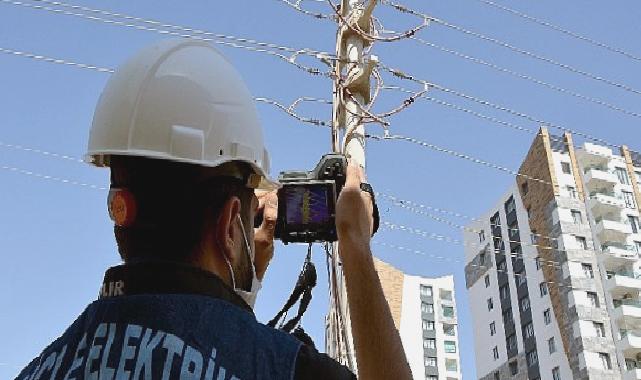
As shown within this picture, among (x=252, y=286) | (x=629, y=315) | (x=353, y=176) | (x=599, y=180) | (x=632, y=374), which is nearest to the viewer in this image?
(x=252, y=286)

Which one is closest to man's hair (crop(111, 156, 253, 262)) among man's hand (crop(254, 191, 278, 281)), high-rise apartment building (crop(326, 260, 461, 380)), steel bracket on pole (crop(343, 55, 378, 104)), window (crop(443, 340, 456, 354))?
man's hand (crop(254, 191, 278, 281))

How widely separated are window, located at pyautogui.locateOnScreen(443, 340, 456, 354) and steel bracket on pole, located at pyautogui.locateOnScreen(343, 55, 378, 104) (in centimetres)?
6274

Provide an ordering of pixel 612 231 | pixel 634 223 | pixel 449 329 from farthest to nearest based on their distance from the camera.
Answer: pixel 449 329, pixel 634 223, pixel 612 231

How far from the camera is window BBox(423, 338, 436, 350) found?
65.1 meters

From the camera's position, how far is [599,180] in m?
47.7

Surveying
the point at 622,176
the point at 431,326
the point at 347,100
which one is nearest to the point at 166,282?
the point at 347,100

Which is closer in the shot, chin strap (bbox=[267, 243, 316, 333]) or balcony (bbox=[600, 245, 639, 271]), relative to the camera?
chin strap (bbox=[267, 243, 316, 333])

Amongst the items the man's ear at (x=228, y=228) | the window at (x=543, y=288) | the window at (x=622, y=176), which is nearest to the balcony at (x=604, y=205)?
the window at (x=622, y=176)

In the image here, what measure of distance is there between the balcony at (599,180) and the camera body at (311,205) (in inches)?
1934

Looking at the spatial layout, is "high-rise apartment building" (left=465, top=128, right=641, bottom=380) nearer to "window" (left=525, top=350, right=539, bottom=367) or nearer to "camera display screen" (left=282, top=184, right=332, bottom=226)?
"window" (left=525, top=350, right=539, bottom=367)

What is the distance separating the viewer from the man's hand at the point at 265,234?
145cm

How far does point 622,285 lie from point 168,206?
4538 centimetres

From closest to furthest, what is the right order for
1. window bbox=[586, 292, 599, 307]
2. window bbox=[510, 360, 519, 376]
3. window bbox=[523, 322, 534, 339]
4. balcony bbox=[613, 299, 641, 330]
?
balcony bbox=[613, 299, 641, 330] < window bbox=[586, 292, 599, 307] < window bbox=[523, 322, 534, 339] < window bbox=[510, 360, 519, 376]

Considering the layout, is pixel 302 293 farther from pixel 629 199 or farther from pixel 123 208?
pixel 629 199
